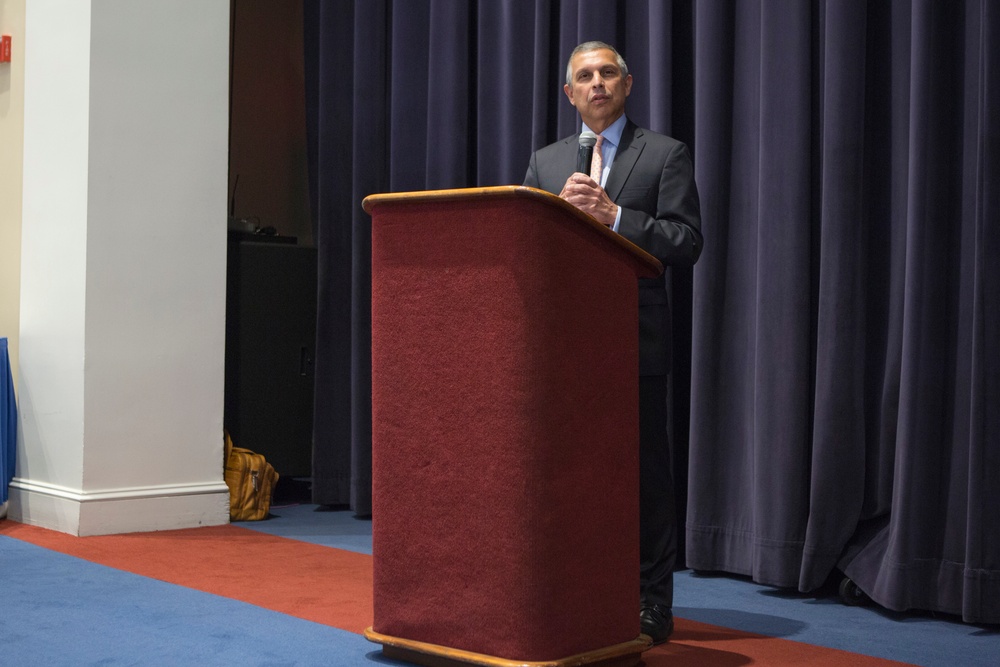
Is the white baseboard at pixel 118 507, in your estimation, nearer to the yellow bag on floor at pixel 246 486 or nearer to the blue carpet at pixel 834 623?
the yellow bag on floor at pixel 246 486

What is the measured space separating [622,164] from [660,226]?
10.0 inches

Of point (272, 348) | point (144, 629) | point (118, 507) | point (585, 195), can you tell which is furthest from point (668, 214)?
point (272, 348)

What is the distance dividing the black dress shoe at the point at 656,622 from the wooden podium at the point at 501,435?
238 millimetres

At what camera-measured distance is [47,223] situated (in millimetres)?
3838

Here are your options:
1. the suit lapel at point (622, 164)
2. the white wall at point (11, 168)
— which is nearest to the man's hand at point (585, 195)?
the suit lapel at point (622, 164)

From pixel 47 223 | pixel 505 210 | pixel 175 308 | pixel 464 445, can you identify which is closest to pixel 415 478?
pixel 464 445

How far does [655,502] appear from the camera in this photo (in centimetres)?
236

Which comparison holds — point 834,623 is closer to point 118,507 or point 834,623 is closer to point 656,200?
point 656,200

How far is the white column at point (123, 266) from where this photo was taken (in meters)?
Result: 3.67

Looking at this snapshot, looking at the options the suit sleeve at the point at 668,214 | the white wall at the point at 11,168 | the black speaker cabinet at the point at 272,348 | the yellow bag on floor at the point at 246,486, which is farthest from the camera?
the black speaker cabinet at the point at 272,348

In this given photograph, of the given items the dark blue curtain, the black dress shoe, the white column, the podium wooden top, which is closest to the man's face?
the podium wooden top

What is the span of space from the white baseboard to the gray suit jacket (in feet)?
6.63

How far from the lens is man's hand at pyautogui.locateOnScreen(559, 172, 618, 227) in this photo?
2.04 metres

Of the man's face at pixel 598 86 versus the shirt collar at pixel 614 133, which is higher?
the man's face at pixel 598 86
